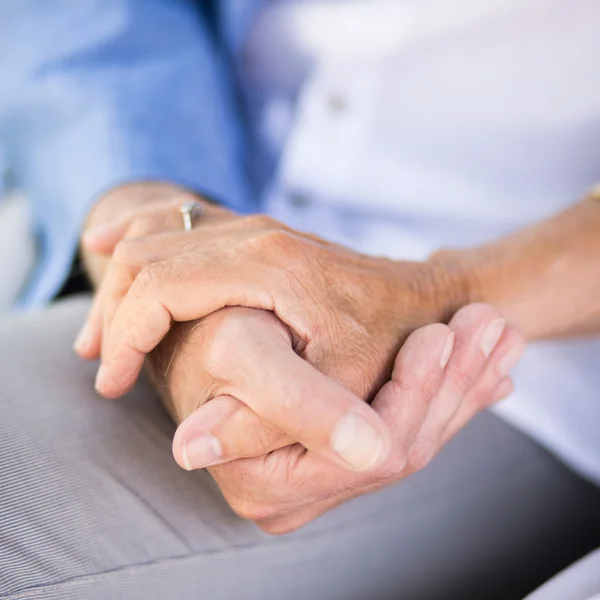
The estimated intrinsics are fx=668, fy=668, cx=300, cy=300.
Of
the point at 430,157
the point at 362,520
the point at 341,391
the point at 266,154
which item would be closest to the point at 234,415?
the point at 341,391

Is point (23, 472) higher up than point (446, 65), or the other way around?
point (446, 65)

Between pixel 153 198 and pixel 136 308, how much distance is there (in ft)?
0.88

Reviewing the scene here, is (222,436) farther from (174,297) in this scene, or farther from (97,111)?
(97,111)

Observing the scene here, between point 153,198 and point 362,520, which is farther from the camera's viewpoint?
point 153,198

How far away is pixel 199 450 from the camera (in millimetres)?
374

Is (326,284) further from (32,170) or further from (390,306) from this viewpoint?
(32,170)

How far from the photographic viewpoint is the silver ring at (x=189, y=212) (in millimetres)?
536

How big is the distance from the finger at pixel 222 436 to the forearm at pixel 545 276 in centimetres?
26

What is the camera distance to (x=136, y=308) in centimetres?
44

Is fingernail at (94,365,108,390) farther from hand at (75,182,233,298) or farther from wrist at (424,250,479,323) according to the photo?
wrist at (424,250,479,323)

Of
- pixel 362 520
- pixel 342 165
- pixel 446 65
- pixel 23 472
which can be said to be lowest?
pixel 362 520

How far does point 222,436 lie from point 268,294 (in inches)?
3.8

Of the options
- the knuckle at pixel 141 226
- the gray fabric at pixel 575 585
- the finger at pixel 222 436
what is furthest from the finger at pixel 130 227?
the gray fabric at pixel 575 585

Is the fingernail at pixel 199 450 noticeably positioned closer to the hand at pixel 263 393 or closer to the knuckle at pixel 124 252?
the hand at pixel 263 393
